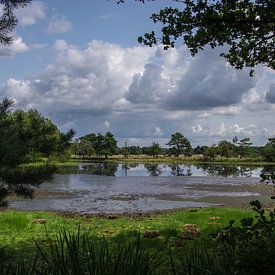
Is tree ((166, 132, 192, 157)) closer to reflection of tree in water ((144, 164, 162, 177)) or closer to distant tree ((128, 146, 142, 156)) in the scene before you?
distant tree ((128, 146, 142, 156))

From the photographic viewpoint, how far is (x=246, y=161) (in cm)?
13650

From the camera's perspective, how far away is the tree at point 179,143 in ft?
542

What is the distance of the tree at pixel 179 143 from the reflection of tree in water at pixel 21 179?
159071mm

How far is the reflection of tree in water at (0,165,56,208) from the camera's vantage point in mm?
6281

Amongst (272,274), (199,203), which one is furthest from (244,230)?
(199,203)

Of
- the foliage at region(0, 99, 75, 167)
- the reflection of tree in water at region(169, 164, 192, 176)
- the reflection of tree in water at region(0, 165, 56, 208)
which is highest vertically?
the foliage at region(0, 99, 75, 167)

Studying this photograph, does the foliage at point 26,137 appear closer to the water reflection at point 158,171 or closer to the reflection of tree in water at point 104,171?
the water reflection at point 158,171

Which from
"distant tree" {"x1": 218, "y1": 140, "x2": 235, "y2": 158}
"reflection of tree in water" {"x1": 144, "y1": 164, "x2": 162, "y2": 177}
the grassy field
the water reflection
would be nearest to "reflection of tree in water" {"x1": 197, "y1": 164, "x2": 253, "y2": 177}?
the water reflection

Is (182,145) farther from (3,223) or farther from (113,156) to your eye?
(3,223)

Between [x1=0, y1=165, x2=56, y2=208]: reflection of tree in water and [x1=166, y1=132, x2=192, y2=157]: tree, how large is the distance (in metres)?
159

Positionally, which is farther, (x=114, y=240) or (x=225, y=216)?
(x=225, y=216)

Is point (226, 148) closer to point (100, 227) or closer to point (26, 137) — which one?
point (100, 227)

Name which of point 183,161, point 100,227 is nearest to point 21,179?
point 100,227

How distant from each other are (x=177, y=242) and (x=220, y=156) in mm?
144661
